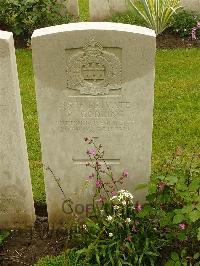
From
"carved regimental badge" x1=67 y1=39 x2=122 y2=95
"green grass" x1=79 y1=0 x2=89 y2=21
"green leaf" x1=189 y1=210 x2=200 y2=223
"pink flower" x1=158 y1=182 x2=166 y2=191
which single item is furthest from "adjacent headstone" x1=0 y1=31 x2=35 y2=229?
"green grass" x1=79 y1=0 x2=89 y2=21

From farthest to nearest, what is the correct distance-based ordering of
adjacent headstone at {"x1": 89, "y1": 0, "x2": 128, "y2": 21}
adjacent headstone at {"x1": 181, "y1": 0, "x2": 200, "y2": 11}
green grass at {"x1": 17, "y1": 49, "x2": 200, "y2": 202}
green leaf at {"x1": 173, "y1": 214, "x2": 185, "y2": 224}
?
adjacent headstone at {"x1": 89, "y1": 0, "x2": 128, "y2": 21} < adjacent headstone at {"x1": 181, "y1": 0, "x2": 200, "y2": 11} < green grass at {"x1": 17, "y1": 49, "x2": 200, "y2": 202} < green leaf at {"x1": 173, "y1": 214, "x2": 185, "y2": 224}

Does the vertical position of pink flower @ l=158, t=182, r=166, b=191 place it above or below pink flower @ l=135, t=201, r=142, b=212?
above

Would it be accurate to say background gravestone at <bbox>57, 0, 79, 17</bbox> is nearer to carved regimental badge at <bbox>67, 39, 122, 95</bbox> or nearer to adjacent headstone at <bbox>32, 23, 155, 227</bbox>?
adjacent headstone at <bbox>32, 23, 155, 227</bbox>

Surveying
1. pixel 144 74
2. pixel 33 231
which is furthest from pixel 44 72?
pixel 33 231

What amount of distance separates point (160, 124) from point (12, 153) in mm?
2410

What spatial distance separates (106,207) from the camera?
3961 millimetres

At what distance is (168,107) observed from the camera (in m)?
6.36

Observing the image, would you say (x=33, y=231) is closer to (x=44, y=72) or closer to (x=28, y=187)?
(x=28, y=187)

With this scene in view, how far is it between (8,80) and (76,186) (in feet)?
3.53

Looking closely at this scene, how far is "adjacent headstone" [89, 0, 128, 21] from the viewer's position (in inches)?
358

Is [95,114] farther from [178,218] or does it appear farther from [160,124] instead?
[160,124]

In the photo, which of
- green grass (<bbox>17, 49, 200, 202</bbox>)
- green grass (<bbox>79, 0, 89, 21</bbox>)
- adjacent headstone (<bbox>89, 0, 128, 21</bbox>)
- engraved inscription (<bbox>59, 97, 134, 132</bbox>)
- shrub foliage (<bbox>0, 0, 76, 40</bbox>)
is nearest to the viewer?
engraved inscription (<bbox>59, 97, 134, 132</bbox>)

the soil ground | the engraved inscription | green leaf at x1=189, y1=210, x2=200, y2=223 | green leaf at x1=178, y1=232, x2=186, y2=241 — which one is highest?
the engraved inscription

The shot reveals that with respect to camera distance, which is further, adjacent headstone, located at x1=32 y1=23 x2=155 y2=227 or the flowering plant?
the flowering plant
